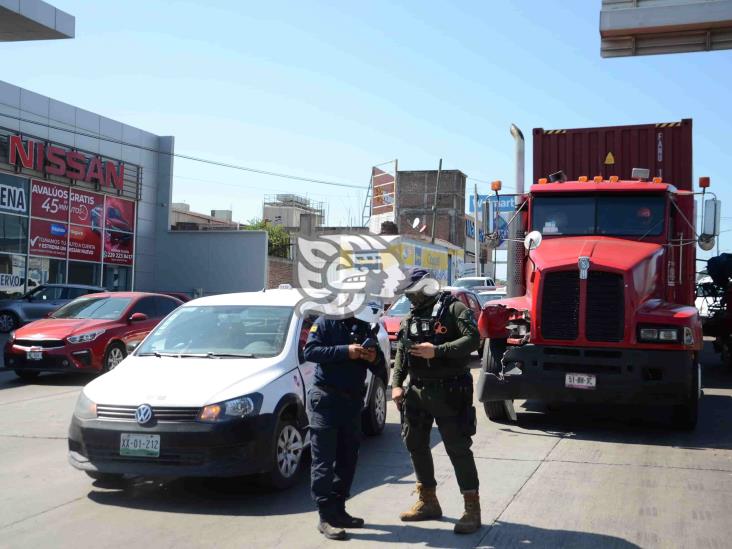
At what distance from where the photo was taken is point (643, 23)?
44.2 feet

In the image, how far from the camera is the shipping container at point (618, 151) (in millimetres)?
12102

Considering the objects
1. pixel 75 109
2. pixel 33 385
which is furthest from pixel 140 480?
pixel 75 109

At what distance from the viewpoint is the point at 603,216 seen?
34.3 ft

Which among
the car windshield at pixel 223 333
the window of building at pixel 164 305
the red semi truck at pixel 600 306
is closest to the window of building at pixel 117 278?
the window of building at pixel 164 305

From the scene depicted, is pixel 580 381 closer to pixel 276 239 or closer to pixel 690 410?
pixel 690 410

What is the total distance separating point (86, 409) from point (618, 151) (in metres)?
9.16

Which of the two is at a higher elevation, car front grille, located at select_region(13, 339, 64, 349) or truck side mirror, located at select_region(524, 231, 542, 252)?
truck side mirror, located at select_region(524, 231, 542, 252)

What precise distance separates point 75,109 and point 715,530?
88.2ft

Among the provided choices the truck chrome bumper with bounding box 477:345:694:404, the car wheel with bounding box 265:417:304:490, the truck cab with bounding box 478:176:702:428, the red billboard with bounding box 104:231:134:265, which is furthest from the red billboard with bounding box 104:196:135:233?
the car wheel with bounding box 265:417:304:490

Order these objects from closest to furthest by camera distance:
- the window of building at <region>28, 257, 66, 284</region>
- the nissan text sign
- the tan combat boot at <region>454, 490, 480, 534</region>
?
1. the tan combat boot at <region>454, 490, 480, 534</region>
2. the nissan text sign
3. the window of building at <region>28, 257, 66, 284</region>

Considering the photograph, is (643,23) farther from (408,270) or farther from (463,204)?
(463,204)

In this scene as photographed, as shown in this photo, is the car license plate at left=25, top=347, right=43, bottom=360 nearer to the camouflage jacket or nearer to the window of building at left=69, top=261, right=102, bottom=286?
the camouflage jacket

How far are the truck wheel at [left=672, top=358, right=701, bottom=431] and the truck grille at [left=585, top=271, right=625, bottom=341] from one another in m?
1.08

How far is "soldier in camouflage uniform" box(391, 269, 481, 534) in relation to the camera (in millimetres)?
5504
